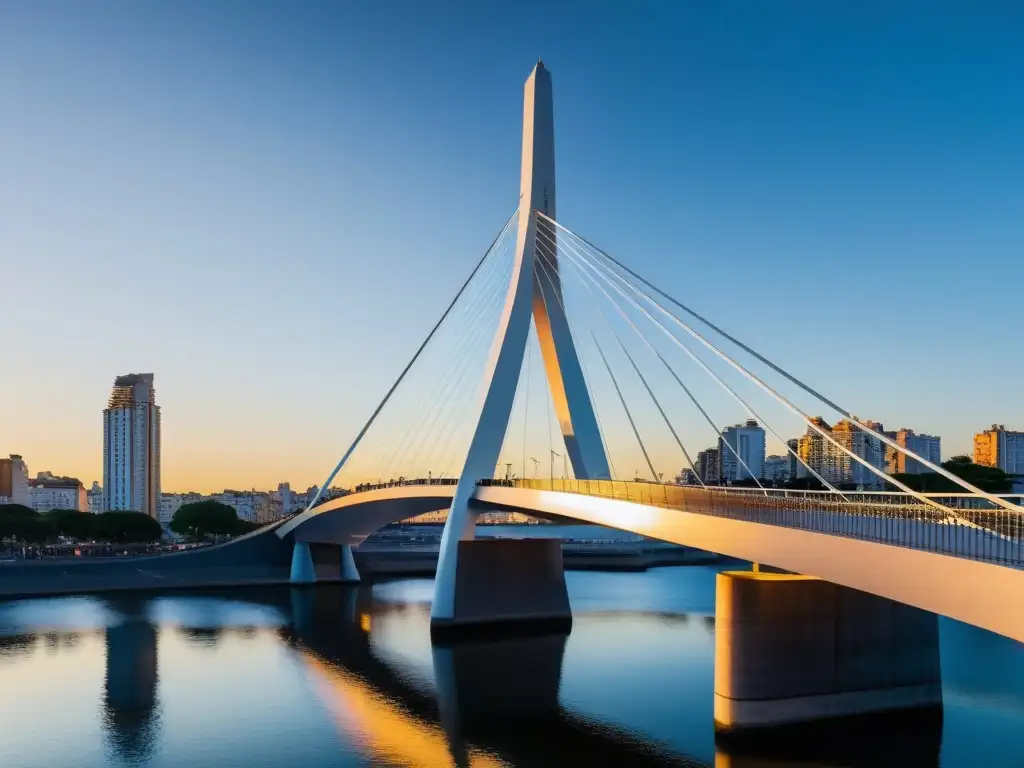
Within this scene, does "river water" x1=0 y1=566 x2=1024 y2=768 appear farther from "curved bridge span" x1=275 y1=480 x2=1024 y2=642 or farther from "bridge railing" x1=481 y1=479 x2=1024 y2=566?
"bridge railing" x1=481 y1=479 x2=1024 y2=566

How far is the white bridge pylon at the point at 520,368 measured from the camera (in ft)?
107

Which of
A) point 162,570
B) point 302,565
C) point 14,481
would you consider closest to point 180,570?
point 162,570

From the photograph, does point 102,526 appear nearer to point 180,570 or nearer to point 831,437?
point 180,570

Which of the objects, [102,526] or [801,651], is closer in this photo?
[801,651]

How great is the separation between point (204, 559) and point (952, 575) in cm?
5043

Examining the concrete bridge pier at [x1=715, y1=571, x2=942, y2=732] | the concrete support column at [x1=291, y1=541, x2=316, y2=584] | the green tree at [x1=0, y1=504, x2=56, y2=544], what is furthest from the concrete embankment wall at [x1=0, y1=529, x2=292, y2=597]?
the concrete bridge pier at [x1=715, y1=571, x2=942, y2=732]

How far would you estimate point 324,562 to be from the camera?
2250 inches

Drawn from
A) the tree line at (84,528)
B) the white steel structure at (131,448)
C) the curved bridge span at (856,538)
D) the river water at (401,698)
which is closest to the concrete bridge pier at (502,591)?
the river water at (401,698)

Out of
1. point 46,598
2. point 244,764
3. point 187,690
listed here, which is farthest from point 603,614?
point 46,598

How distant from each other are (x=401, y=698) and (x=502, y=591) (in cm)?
1118

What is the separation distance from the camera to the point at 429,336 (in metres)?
44.5

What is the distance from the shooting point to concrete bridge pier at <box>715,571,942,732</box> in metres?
20.2

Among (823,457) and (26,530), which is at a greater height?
(823,457)

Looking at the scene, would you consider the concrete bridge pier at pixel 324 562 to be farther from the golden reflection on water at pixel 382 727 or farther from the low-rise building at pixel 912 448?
the low-rise building at pixel 912 448
